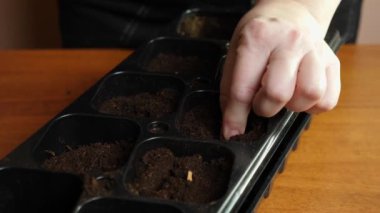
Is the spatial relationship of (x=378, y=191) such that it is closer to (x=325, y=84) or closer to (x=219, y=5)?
(x=325, y=84)

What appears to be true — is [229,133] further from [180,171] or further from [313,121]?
[313,121]

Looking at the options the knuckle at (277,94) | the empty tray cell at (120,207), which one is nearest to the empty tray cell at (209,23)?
the knuckle at (277,94)

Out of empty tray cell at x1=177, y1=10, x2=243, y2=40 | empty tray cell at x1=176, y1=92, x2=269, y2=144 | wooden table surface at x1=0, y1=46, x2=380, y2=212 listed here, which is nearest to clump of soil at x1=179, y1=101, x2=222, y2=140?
empty tray cell at x1=176, y1=92, x2=269, y2=144

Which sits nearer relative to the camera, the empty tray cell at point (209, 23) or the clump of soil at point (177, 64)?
the clump of soil at point (177, 64)

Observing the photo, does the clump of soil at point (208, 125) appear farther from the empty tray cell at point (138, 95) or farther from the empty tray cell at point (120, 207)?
the empty tray cell at point (120, 207)

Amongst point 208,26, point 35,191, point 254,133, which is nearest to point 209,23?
point 208,26

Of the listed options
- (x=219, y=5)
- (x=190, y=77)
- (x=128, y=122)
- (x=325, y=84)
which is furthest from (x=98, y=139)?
(x=219, y=5)
